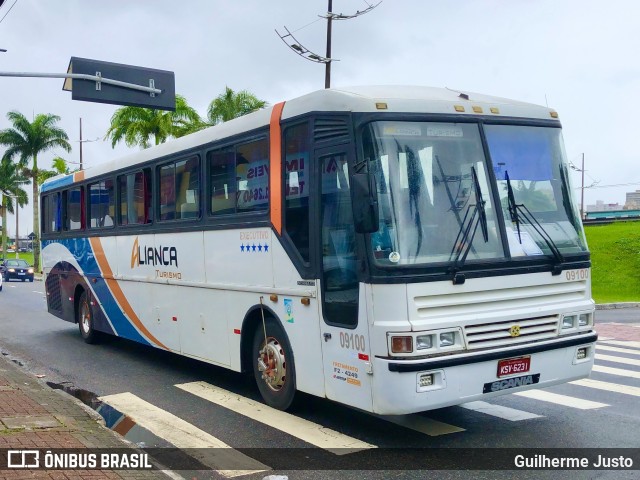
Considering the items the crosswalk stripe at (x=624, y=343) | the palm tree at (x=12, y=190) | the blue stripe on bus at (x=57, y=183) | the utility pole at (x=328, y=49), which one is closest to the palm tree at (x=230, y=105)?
the utility pole at (x=328, y=49)

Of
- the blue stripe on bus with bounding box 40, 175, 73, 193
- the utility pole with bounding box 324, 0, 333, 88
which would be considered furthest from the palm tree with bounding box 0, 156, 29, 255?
the blue stripe on bus with bounding box 40, 175, 73, 193

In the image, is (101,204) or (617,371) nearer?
(617,371)

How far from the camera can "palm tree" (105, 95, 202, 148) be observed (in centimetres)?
3772

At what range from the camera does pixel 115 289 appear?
12.8m

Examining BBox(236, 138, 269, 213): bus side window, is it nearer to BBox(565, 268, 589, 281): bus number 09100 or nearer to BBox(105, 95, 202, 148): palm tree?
BBox(565, 268, 589, 281): bus number 09100

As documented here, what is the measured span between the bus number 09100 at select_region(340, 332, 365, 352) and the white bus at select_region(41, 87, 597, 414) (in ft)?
0.06

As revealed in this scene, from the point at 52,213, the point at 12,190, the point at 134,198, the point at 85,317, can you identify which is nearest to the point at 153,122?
the point at 52,213

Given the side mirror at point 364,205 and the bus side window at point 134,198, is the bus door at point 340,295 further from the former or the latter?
the bus side window at point 134,198

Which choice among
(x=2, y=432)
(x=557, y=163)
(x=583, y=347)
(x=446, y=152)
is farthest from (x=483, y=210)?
(x=2, y=432)

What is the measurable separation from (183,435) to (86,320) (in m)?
7.69

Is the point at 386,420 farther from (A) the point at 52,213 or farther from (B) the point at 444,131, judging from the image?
(A) the point at 52,213

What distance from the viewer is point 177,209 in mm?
10352

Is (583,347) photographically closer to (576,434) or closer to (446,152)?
(576,434)

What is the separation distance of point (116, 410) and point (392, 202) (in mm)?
4371
